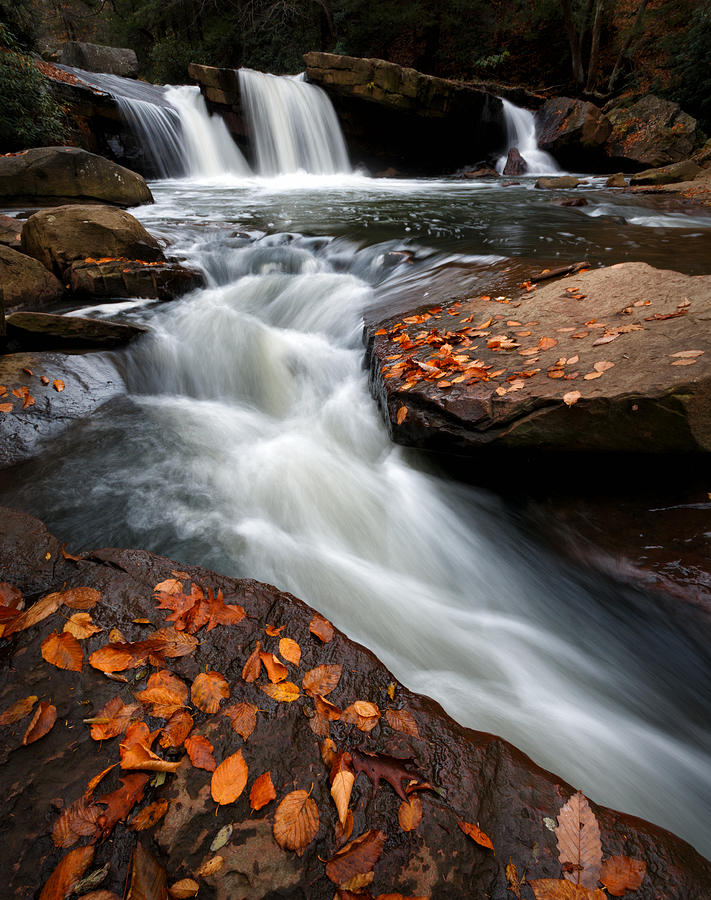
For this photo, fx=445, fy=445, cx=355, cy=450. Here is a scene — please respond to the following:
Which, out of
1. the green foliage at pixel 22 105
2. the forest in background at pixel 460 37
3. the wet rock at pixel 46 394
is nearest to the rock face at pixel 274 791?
the wet rock at pixel 46 394

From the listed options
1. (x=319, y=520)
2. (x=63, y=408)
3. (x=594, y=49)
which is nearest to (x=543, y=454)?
(x=319, y=520)

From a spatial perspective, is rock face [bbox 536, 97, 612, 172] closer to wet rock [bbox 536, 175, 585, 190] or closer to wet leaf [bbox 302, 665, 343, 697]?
wet rock [bbox 536, 175, 585, 190]

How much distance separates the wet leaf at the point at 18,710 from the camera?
1.51 meters

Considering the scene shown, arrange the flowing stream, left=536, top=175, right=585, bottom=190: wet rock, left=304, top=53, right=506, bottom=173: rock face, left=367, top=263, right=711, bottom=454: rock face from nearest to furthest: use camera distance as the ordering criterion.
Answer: the flowing stream, left=367, top=263, right=711, bottom=454: rock face, left=536, top=175, right=585, bottom=190: wet rock, left=304, top=53, right=506, bottom=173: rock face

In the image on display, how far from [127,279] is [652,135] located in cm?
1682

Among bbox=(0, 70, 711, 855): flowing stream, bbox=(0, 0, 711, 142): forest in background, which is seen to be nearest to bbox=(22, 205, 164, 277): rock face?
bbox=(0, 70, 711, 855): flowing stream

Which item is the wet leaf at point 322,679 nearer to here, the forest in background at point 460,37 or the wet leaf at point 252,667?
the wet leaf at point 252,667

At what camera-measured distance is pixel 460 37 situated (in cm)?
2119

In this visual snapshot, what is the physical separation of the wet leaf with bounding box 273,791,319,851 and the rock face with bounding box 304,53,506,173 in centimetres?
1938

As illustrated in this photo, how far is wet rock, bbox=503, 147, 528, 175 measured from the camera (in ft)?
53.0

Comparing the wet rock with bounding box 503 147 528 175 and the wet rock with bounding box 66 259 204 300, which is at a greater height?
the wet rock with bounding box 503 147 528 175

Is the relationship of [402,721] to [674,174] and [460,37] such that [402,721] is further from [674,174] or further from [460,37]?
[460,37]

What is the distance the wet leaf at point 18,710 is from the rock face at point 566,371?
271 cm

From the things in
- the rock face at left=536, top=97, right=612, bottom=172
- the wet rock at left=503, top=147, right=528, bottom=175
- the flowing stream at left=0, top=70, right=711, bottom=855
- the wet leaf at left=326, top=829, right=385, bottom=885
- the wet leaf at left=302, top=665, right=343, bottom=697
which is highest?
the rock face at left=536, top=97, right=612, bottom=172
